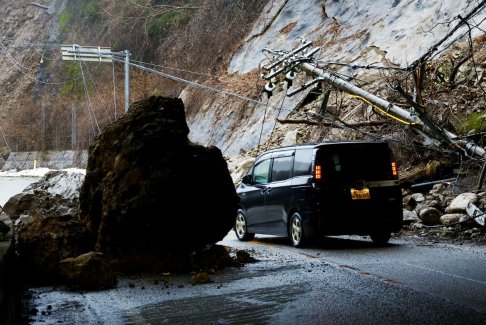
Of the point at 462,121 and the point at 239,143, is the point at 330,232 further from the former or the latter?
the point at 239,143

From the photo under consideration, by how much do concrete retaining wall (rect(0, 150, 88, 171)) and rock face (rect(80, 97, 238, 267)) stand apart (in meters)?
35.4

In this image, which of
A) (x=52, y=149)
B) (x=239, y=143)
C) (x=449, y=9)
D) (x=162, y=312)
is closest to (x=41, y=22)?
(x=52, y=149)

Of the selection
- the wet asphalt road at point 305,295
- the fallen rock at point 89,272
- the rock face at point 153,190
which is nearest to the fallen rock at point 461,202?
the wet asphalt road at point 305,295

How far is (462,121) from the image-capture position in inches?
735

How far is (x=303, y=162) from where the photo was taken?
12.7m

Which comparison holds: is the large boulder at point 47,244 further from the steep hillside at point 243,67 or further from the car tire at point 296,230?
the steep hillside at point 243,67

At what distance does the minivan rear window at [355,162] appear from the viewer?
1237cm

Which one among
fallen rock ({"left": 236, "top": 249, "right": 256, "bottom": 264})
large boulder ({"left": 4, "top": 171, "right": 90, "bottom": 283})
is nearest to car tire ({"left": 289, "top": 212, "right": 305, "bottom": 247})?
fallen rock ({"left": 236, "top": 249, "right": 256, "bottom": 264})

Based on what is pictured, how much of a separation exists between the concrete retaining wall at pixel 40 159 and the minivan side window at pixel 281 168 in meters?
33.0

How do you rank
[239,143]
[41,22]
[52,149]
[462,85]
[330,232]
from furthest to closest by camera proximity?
1. [41,22]
2. [52,149]
3. [239,143]
4. [462,85]
5. [330,232]

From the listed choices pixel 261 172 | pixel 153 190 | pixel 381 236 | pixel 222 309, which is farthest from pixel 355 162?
pixel 222 309

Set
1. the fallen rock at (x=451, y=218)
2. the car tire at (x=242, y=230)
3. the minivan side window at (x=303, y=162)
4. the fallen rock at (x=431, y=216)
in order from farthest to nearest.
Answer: the car tire at (x=242, y=230) → the fallen rock at (x=431, y=216) → the fallen rock at (x=451, y=218) → the minivan side window at (x=303, y=162)

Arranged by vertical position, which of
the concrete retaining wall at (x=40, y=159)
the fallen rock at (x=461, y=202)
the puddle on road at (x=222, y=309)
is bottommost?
the puddle on road at (x=222, y=309)

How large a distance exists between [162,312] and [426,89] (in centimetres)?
1575
